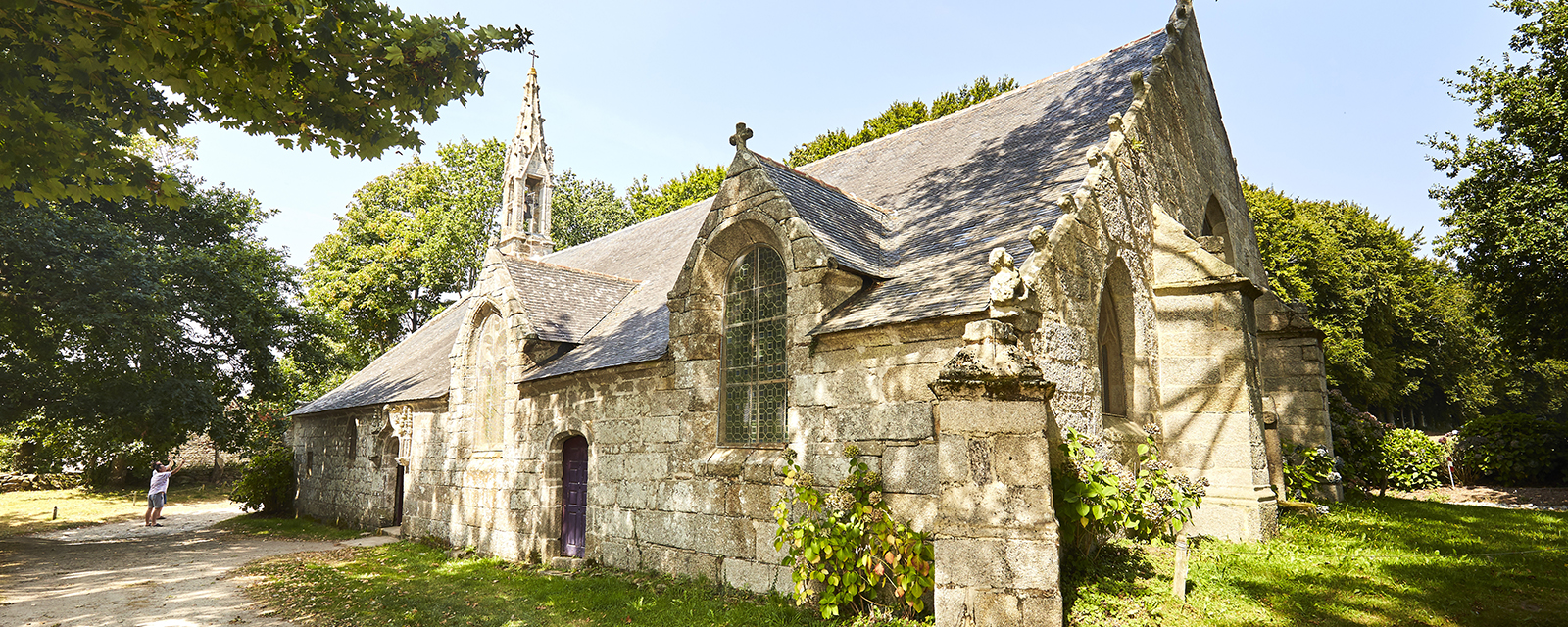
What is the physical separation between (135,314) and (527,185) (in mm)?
9771

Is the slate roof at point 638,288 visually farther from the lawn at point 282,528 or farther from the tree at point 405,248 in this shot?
the tree at point 405,248

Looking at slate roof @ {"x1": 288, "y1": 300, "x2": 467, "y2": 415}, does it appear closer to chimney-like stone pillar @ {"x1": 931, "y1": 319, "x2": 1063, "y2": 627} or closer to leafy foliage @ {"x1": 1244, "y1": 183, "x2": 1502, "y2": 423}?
chimney-like stone pillar @ {"x1": 931, "y1": 319, "x2": 1063, "y2": 627}

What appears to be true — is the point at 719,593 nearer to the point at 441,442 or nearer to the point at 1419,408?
the point at 441,442

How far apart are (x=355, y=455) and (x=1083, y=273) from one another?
61.3 ft

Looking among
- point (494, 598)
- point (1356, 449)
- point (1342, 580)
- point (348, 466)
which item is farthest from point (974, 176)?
point (348, 466)

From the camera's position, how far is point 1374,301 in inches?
1221

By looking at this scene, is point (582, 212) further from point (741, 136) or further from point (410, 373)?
point (741, 136)

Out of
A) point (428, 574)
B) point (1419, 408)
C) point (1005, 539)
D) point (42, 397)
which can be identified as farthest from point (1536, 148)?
point (1419, 408)

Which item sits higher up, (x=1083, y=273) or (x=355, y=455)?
(x=1083, y=273)

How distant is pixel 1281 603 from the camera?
682 centimetres

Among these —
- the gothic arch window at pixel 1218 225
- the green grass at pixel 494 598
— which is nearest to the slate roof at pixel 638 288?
the green grass at pixel 494 598

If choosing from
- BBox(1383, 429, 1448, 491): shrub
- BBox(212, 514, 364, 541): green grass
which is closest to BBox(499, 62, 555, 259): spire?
BBox(212, 514, 364, 541): green grass

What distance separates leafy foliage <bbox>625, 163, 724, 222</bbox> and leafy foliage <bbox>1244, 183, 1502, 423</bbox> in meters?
21.0

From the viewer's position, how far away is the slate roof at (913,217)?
8.04 metres
